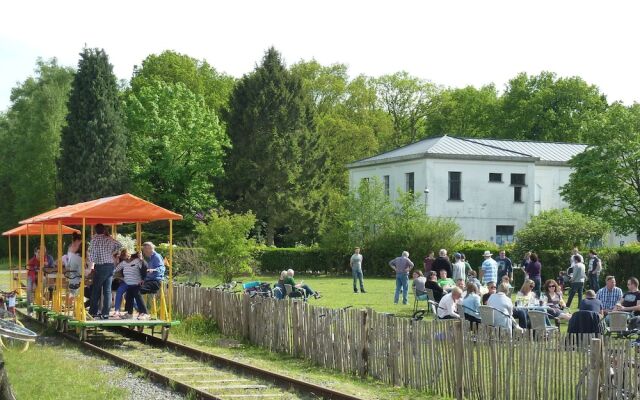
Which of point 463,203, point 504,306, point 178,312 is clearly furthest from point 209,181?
point 504,306

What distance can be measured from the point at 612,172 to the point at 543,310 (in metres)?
32.1

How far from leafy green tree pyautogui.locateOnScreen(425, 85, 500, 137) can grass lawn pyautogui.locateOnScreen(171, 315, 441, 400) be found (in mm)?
62516

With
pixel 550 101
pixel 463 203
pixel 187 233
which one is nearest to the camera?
pixel 463 203

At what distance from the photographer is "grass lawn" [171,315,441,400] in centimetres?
1320

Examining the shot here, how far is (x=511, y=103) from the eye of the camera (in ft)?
261

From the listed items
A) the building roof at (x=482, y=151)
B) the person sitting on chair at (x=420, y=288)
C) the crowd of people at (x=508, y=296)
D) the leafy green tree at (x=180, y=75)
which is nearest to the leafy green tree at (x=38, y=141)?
the leafy green tree at (x=180, y=75)

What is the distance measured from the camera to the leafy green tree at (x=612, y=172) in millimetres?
49438

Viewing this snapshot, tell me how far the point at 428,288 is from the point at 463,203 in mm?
34045

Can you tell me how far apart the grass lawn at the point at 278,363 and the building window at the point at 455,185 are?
3667 cm

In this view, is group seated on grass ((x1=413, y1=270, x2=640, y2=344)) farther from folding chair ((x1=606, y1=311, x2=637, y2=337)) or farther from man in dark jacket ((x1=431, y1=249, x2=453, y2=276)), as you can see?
man in dark jacket ((x1=431, y1=249, x2=453, y2=276))

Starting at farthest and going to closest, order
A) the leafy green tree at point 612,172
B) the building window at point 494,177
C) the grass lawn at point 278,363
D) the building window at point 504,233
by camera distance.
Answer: the building window at point 504,233, the building window at point 494,177, the leafy green tree at point 612,172, the grass lawn at point 278,363

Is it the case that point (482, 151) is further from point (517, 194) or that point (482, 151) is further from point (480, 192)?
point (517, 194)

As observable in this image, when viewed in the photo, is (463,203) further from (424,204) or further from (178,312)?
(178,312)

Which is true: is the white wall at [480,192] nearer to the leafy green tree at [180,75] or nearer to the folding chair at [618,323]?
the leafy green tree at [180,75]
